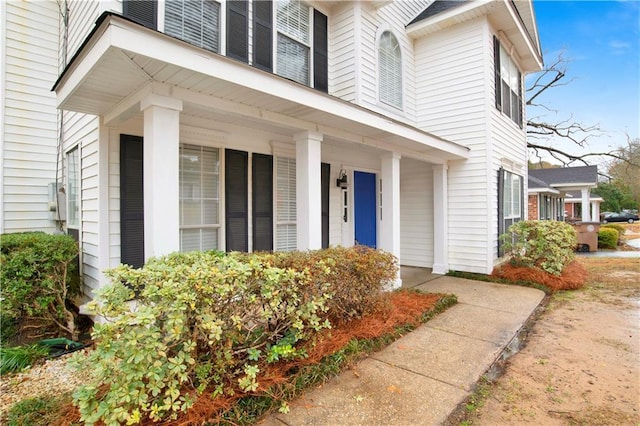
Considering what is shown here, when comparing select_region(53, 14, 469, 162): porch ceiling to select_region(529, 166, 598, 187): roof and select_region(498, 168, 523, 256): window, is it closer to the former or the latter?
select_region(498, 168, 523, 256): window

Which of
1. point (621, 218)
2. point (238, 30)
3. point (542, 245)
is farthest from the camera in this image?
point (621, 218)

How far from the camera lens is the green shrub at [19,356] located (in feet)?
10.5

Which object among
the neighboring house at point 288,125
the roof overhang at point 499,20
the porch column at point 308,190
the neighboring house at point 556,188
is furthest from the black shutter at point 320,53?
the neighboring house at point 556,188

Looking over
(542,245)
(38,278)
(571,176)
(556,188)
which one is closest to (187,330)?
(38,278)

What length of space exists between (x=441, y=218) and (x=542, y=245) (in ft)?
6.73

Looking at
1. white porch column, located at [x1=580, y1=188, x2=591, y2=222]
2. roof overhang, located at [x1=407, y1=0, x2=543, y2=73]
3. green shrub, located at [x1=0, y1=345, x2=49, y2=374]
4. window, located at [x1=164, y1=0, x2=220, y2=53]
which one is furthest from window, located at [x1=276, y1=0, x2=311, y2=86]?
white porch column, located at [x1=580, y1=188, x2=591, y2=222]

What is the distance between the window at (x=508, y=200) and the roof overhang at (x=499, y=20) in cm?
337

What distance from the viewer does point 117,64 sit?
2705mm

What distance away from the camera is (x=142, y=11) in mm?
3869

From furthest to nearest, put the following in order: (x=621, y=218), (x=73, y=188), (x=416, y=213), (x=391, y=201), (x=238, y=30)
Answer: (x=621, y=218) → (x=416, y=213) → (x=391, y=201) → (x=73, y=188) → (x=238, y=30)

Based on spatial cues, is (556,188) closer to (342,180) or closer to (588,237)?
(588,237)

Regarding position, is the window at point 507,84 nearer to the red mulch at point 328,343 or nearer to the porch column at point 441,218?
the porch column at point 441,218

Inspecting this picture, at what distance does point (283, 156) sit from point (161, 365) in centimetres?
404

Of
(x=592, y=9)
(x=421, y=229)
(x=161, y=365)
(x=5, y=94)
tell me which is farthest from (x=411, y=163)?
(x=5, y=94)
